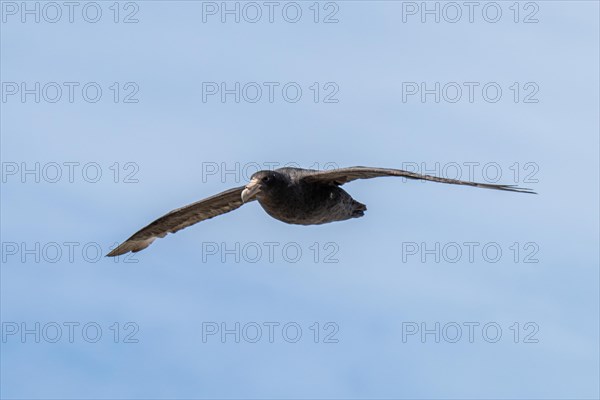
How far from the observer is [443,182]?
18.9 meters

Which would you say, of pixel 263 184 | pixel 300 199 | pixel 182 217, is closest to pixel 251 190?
pixel 263 184

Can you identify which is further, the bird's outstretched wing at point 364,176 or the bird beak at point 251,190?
the bird beak at point 251,190

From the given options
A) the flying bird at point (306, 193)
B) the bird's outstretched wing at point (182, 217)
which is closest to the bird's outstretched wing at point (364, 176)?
the flying bird at point (306, 193)

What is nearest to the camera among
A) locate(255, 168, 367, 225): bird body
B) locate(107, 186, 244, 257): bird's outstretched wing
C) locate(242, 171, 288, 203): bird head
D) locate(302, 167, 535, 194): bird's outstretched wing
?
locate(302, 167, 535, 194): bird's outstretched wing

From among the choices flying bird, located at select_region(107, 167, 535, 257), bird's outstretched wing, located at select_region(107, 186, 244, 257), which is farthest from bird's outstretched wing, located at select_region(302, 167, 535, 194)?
bird's outstretched wing, located at select_region(107, 186, 244, 257)

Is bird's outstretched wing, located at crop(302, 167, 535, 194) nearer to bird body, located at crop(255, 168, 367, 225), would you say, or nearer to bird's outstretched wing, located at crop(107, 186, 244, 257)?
bird body, located at crop(255, 168, 367, 225)

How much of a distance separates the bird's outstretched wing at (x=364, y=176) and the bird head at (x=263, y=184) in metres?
0.61

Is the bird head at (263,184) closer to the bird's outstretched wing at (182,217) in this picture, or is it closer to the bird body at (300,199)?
the bird body at (300,199)

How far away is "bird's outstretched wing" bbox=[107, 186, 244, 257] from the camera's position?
77.9 ft

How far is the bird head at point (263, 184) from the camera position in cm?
2098

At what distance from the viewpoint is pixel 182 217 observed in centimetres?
2453

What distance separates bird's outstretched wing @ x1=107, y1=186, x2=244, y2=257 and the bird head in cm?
204

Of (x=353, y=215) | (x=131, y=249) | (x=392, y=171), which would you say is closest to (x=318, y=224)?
(x=353, y=215)

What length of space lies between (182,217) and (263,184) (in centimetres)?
404
